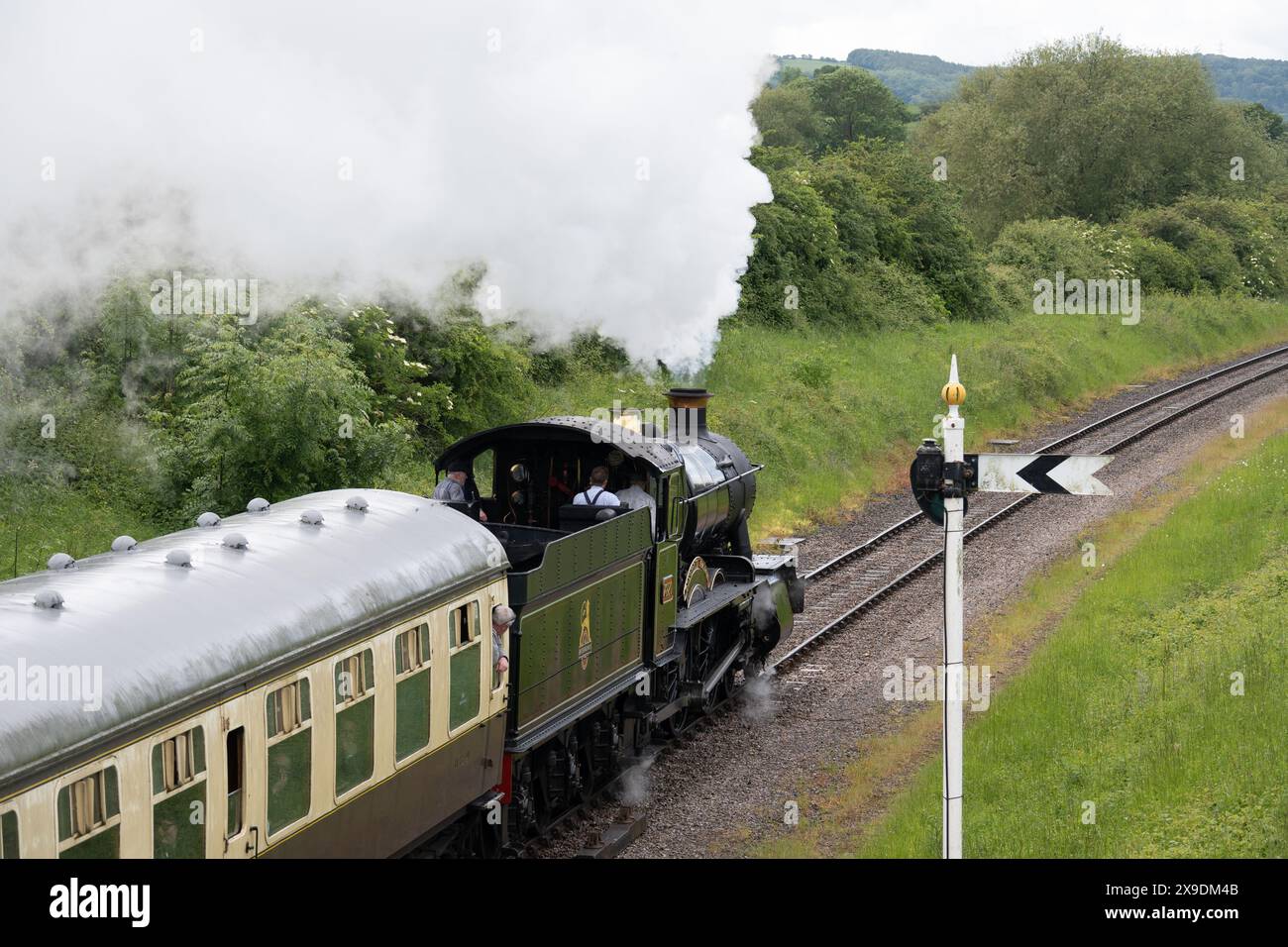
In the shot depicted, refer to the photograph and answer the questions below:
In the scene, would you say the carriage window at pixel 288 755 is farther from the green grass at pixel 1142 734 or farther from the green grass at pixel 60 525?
the green grass at pixel 60 525

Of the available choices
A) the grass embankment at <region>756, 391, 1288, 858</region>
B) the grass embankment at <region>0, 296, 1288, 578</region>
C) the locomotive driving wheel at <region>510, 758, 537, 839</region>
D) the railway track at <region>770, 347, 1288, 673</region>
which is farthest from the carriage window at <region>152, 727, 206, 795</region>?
the railway track at <region>770, 347, 1288, 673</region>

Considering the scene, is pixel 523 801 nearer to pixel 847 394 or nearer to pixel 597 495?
pixel 597 495

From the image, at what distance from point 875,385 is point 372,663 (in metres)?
22.2

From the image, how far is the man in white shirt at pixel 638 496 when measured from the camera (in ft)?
38.8

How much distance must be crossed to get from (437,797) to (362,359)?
10.8 m

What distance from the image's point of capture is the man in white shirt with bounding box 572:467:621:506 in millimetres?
11477

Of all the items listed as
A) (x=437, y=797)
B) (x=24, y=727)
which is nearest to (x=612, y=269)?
(x=437, y=797)

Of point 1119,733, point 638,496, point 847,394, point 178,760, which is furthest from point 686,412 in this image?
point 847,394

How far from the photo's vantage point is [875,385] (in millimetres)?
28969

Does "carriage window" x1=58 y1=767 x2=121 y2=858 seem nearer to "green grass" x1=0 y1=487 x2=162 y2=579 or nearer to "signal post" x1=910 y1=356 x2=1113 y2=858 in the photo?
"signal post" x1=910 y1=356 x2=1113 y2=858

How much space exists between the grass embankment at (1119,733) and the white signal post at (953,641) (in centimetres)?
256

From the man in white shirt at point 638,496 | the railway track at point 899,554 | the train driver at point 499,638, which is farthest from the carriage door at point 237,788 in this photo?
the railway track at point 899,554
